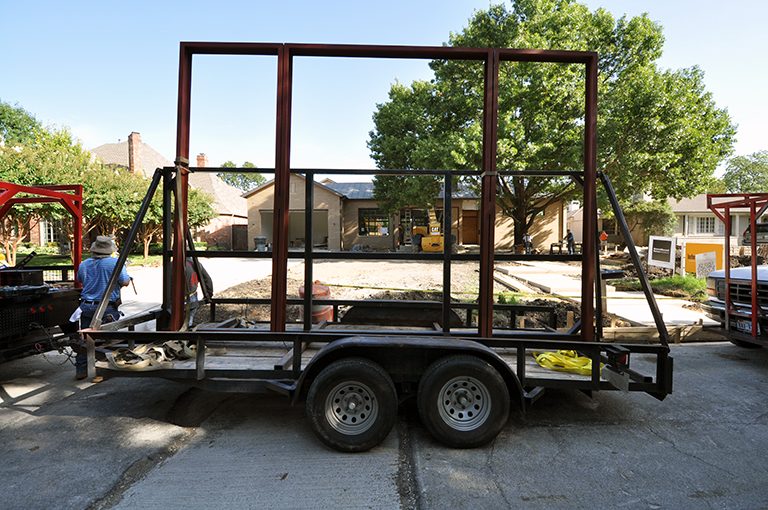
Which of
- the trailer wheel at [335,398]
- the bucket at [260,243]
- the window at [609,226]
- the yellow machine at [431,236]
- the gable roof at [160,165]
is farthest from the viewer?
the window at [609,226]

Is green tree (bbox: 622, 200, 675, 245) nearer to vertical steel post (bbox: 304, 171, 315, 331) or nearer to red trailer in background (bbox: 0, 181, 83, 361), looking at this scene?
vertical steel post (bbox: 304, 171, 315, 331)

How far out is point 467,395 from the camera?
3.63 metres

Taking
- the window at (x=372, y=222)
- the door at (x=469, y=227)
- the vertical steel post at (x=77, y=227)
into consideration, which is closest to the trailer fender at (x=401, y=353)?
the vertical steel post at (x=77, y=227)

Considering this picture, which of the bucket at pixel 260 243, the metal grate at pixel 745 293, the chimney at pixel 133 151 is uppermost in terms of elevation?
the chimney at pixel 133 151

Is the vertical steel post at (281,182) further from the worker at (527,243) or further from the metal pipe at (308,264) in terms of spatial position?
the worker at (527,243)

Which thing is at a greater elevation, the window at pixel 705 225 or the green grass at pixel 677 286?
the window at pixel 705 225

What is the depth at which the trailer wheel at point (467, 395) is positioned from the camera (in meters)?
3.54

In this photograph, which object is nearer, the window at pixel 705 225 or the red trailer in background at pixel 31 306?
the red trailer in background at pixel 31 306

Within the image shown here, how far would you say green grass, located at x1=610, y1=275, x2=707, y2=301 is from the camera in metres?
11.6

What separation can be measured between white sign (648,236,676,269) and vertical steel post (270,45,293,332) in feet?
44.1

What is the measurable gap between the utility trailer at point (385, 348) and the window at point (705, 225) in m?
44.8

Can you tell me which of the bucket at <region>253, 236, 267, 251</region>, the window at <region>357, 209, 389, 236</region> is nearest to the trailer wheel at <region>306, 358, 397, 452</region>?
the bucket at <region>253, 236, 267, 251</region>

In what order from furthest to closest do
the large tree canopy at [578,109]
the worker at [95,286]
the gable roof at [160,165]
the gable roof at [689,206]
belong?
the gable roof at [689,206]
the gable roof at [160,165]
the large tree canopy at [578,109]
the worker at [95,286]

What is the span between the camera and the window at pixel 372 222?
25.5m
